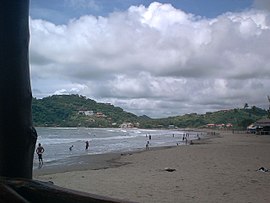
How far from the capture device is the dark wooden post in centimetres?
185

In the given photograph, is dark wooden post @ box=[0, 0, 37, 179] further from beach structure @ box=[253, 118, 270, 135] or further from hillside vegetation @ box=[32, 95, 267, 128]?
hillside vegetation @ box=[32, 95, 267, 128]

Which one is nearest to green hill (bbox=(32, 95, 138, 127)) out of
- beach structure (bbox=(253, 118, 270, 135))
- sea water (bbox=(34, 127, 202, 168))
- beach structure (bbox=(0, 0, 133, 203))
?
sea water (bbox=(34, 127, 202, 168))

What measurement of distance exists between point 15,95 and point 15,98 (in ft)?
0.06

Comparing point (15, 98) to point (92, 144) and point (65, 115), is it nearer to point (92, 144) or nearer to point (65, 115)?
point (92, 144)

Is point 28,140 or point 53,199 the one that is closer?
point 53,199

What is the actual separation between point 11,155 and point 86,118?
590ft

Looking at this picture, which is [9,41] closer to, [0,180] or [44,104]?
[0,180]

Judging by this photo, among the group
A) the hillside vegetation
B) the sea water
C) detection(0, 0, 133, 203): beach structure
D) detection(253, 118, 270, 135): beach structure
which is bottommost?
the sea water

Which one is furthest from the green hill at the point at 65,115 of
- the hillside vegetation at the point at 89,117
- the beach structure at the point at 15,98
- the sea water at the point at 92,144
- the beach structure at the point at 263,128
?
the beach structure at the point at 15,98

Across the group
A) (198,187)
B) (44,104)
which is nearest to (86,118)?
(44,104)

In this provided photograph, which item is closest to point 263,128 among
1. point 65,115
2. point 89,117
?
point 89,117

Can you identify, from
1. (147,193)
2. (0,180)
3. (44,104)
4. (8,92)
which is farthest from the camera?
(44,104)

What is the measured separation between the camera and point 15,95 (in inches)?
73.5

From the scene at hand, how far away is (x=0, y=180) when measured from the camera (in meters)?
1.66
